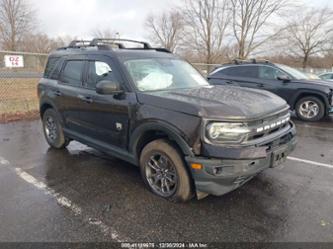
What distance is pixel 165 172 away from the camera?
334cm

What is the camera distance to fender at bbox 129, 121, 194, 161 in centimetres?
296

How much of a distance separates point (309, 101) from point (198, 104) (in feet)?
21.1

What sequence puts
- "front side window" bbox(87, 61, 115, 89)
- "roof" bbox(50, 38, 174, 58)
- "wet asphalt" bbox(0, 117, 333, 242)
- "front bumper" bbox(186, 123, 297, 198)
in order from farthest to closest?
"roof" bbox(50, 38, 174, 58)
"front side window" bbox(87, 61, 115, 89)
"front bumper" bbox(186, 123, 297, 198)
"wet asphalt" bbox(0, 117, 333, 242)

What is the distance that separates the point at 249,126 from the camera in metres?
2.93

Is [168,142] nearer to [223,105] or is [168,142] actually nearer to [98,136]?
[223,105]

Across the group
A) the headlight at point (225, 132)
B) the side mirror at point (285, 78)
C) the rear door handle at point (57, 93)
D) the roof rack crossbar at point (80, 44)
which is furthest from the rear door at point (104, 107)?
the side mirror at point (285, 78)

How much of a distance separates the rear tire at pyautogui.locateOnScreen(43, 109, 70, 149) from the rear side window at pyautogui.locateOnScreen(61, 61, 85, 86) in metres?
0.78

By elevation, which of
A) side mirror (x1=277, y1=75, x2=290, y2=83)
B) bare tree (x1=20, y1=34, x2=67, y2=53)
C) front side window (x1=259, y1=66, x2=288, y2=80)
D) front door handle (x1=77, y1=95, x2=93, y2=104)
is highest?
bare tree (x1=20, y1=34, x2=67, y2=53)

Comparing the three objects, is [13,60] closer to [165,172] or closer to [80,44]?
[80,44]

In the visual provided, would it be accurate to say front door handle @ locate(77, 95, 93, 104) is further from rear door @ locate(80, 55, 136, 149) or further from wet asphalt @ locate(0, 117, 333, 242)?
wet asphalt @ locate(0, 117, 333, 242)

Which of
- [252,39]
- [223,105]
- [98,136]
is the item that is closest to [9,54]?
[98,136]

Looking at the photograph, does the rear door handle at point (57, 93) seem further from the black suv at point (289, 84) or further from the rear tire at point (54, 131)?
the black suv at point (289, 84)

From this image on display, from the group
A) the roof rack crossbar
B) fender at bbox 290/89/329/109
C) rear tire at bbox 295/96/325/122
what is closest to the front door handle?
the roof rack crossbar

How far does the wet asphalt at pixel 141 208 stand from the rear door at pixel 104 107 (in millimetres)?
638
